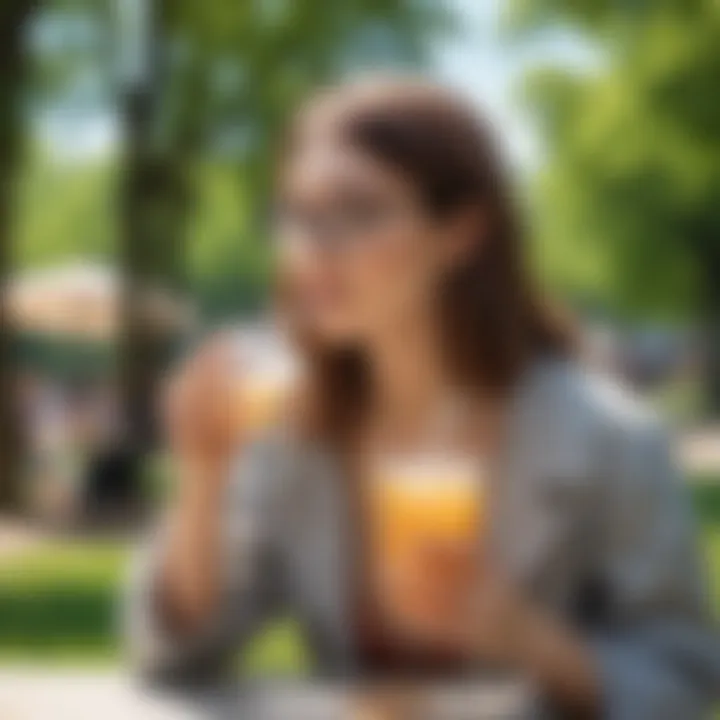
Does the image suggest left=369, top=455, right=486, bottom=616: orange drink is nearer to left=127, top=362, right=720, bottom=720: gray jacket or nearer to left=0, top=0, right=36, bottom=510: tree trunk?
left=127, top=362, right=720, bottom=720: gray jacket

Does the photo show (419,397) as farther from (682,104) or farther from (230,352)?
(682,104)

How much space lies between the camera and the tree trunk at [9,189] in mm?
875

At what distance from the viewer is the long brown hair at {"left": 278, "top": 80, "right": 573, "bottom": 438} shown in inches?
31.4


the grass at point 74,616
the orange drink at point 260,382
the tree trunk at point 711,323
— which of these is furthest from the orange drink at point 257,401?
the tree trunk at point 711,323

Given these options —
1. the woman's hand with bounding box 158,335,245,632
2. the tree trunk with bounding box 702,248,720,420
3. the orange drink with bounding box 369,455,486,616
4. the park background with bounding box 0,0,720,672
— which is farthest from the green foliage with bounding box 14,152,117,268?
the tree trunk with bounding box 702,248,720,420

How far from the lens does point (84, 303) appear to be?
870 millimetres

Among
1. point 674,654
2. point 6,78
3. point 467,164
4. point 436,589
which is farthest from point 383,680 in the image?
point 6,78

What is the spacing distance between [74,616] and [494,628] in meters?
0.28

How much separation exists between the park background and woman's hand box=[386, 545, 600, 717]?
10 cm

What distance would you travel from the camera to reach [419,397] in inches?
32.9

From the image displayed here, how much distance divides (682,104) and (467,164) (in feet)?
0.49

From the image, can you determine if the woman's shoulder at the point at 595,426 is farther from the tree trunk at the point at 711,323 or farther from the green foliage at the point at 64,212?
the green foliage at the point at 64,212

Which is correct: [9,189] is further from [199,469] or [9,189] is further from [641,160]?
[641,160]

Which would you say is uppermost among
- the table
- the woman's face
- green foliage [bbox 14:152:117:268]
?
green foliage [bbox 14:152:117:268]
